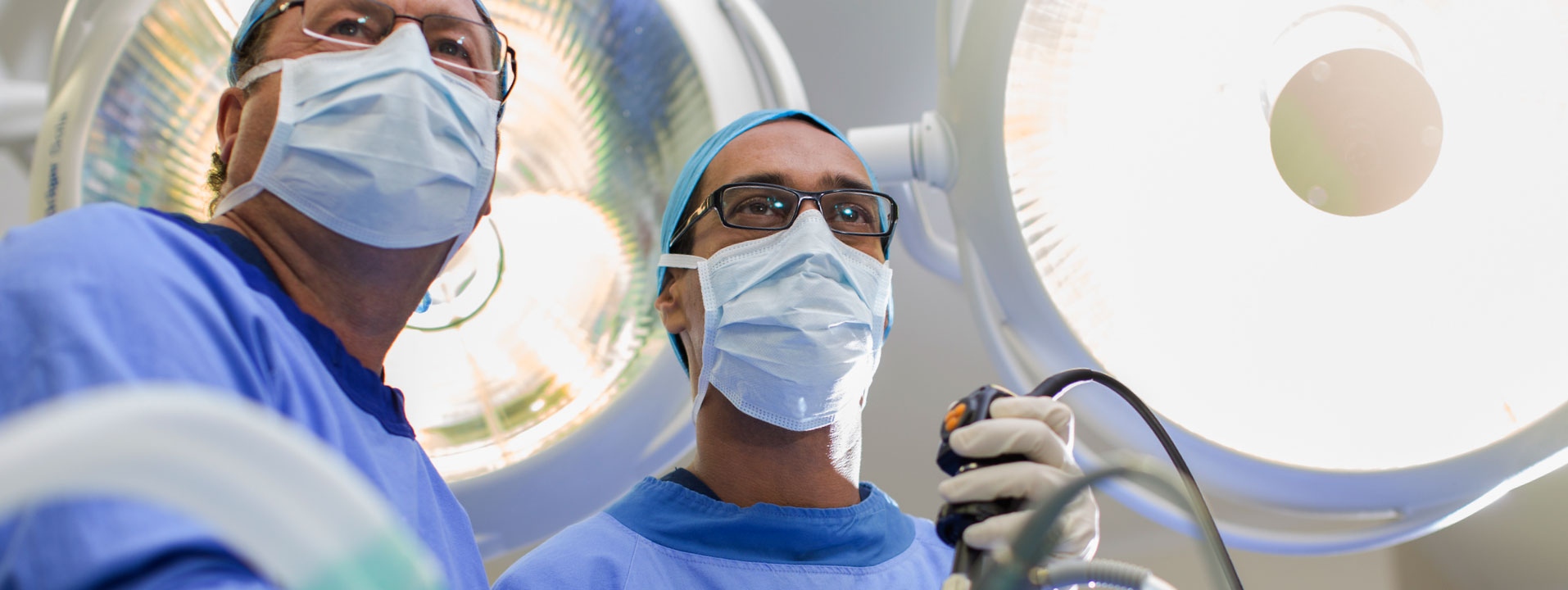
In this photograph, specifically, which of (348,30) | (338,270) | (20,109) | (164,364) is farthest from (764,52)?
(20,109)

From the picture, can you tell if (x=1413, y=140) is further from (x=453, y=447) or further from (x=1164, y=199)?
(x=453, y=447)

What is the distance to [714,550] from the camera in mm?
1067

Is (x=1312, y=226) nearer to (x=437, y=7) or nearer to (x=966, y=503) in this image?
(x=966, y=503)

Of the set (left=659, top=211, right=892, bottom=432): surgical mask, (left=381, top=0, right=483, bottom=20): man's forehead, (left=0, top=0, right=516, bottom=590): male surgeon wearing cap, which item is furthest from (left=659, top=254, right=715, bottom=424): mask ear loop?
(left=381, top=0, right=483, bottom=20): man's forehead

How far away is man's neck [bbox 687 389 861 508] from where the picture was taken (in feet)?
3.80

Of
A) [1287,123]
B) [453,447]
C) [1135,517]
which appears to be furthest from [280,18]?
[1135,517]

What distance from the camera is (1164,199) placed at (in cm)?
88

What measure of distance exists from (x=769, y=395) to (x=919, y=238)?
47 cm

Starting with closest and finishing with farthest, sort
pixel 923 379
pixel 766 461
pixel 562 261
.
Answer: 1. pixel 766 461
2. pixel 562 261
3. pixel 923 379

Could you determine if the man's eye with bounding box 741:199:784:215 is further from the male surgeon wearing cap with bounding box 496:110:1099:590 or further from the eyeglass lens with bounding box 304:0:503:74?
the eyeglass lens with bounding box 304:0:503:74

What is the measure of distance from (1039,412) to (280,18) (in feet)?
2.97

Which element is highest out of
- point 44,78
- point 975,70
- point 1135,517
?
point 975,70

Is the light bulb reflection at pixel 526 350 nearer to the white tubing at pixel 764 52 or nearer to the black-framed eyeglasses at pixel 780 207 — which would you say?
the black-framed eyeglasses at pixel 780 207

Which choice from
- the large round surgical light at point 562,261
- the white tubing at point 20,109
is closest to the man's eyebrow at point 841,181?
the large round surgical light at point 562,261
